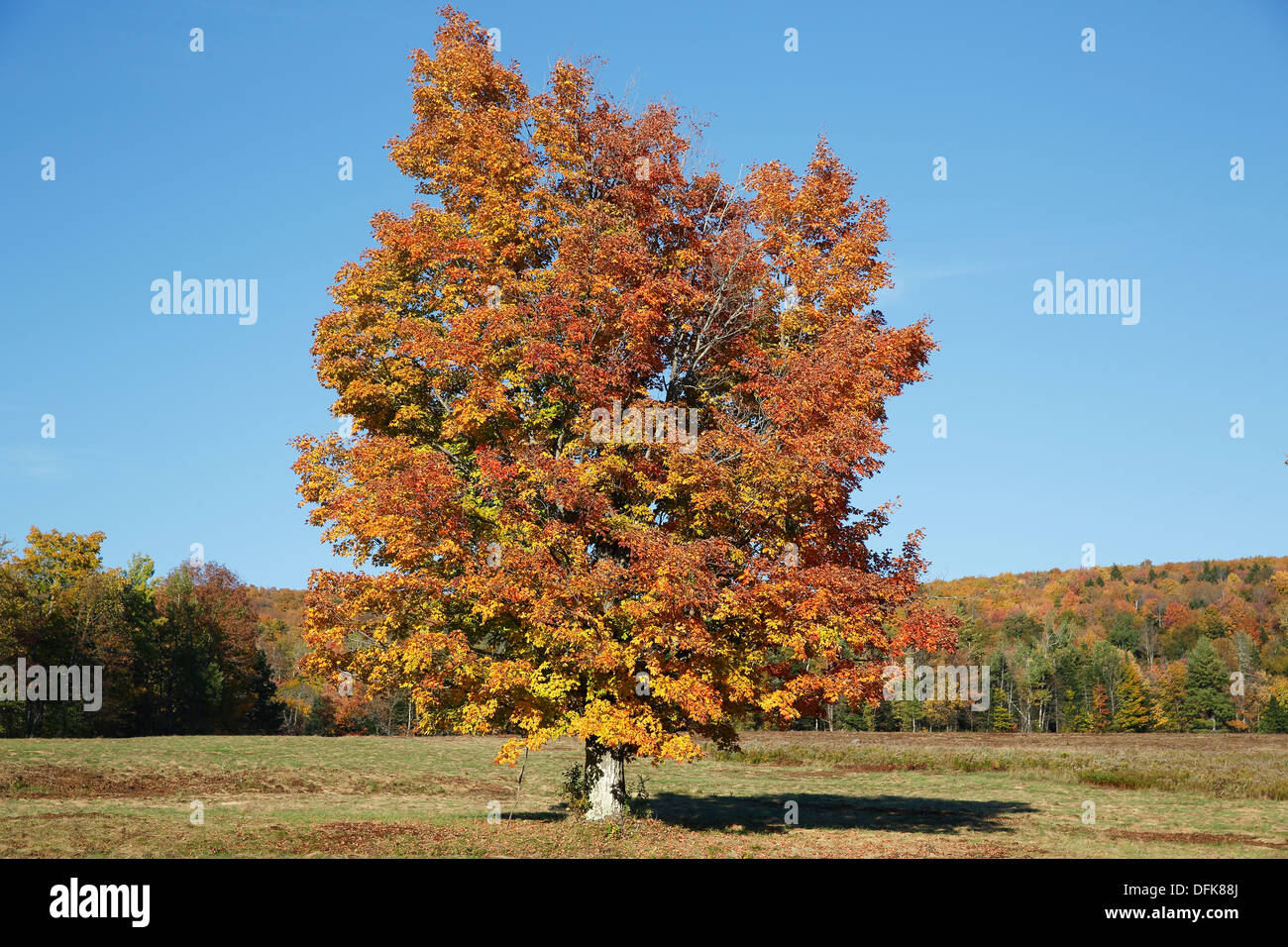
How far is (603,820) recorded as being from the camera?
76.6 ft

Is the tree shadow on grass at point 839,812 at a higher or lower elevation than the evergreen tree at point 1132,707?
higher

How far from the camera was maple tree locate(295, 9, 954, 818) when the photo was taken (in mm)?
21078

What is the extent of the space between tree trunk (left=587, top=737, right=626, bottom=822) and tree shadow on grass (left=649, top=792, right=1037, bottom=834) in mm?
4610

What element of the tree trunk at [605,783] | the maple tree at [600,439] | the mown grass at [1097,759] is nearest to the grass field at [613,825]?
the mown grass at [1097,759]

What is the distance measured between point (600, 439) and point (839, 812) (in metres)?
20.2

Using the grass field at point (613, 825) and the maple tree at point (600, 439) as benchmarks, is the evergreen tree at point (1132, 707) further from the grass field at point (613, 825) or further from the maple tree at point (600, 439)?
the maple tree at point (600, 439)

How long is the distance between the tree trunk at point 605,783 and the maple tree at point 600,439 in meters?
0.09

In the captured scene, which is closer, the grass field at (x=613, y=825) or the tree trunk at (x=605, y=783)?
the grass field at (x=613, y=825)

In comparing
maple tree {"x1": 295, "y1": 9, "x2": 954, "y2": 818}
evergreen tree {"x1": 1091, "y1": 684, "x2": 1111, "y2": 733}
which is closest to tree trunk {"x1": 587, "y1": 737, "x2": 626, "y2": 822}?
maple tree {"x1": 295, "y1": 9, "x2": 954, "y2": 818}

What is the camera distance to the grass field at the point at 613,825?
68.2 feet

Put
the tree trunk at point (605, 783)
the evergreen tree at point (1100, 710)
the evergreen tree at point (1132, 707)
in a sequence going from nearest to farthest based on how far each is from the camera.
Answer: the tree trunk at point (605, 783) < the evergreen tree at point (1132, 707) < the evergreen tree at point (1100, 710)

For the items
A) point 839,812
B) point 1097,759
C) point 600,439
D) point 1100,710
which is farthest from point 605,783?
point 1100,710

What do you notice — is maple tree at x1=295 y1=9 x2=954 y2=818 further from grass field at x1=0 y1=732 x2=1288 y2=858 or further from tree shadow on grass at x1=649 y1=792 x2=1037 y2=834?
tree shadow on grass at x1=649 y1=792 x2=1037 y2=834
